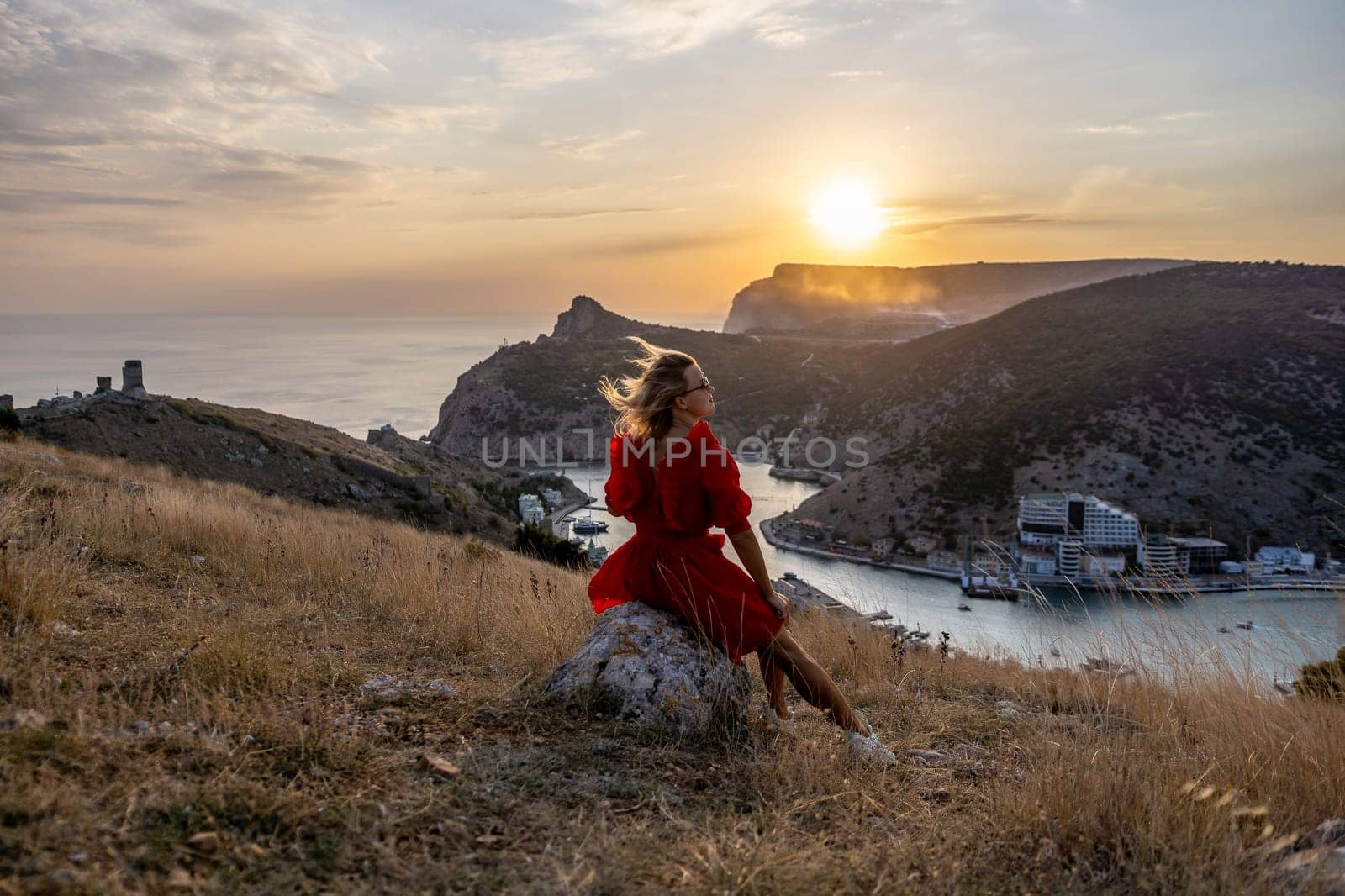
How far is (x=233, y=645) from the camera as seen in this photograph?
10.9 ft

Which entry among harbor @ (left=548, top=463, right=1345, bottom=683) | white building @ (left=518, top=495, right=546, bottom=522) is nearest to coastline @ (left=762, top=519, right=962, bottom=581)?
harbor @ (left=548, top=463, right=1345, bottom=683)

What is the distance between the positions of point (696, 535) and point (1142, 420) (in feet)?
172

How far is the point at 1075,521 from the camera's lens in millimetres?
37031

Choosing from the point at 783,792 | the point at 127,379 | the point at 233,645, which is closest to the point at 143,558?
the point at 233,645

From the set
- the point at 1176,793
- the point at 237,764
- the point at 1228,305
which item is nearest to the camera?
the point at 237,764

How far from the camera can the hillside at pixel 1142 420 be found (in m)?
42.0

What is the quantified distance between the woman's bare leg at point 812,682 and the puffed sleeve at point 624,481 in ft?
2.94

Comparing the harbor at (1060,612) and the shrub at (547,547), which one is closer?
the harbor at (1060,612)

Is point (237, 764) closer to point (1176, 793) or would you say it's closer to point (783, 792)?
point (783, 792)

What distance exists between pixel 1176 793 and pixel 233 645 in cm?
348

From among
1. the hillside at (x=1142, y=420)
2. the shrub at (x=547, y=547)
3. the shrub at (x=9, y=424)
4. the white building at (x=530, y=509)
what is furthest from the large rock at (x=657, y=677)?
the hillside at (x=1142, y=420)

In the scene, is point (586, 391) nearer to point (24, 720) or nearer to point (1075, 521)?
point (1075, 521)

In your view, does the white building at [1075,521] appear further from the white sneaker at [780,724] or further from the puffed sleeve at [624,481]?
the puffed sleeve at [624,481]

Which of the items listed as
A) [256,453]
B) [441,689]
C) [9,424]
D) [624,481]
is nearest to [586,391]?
[256,453]
